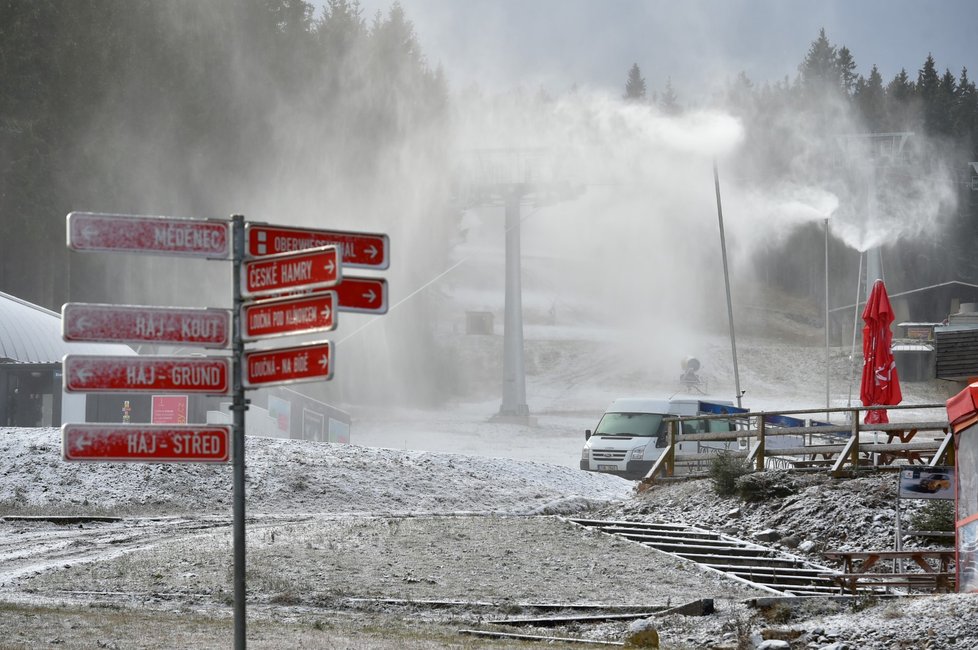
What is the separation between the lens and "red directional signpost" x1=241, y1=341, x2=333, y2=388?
7.35m

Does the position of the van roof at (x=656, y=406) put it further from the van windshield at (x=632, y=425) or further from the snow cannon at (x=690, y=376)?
the snow cannon at (x=690, y=376)

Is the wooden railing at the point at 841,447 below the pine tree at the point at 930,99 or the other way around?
below

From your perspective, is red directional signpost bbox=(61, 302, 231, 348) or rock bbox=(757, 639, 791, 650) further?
rock bbox=(757, 639, 791, 650)

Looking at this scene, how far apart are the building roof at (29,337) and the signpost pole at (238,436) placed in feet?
124

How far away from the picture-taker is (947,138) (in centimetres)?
14650

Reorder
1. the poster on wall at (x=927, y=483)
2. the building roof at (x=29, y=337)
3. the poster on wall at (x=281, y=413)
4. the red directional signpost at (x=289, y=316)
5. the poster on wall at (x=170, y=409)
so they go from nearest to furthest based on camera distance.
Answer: the red directional signpost at (x=289, y=316) < the poster on wall at (x=927, y=483) < the poster on wall at (x=170, y=409) < the poster on wall at (x=281, y=413) < the building roof at (x=29, y=337)

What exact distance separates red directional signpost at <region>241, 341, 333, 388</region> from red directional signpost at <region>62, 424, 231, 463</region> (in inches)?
14.6

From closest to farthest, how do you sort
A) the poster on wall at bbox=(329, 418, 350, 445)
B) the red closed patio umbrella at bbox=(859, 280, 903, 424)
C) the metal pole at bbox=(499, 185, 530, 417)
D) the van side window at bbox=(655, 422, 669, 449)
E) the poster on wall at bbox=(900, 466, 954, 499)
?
the poster on wall at bbox=(900, 466, 954, 499) < the red closed patio umbrella at bbox=(859, 280, 903, 424) < the van side window at bbox=(655, 422, 669, 449) < the poster on wall at bbox=(329, 418, 350, 445) < the metal pole at bbox=(499, 185, 530, 417)

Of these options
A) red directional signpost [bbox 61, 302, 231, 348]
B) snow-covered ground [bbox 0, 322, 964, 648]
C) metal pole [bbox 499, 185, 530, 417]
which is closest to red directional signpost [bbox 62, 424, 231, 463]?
red directional signpost [bbox 61, 302, 231, 348]

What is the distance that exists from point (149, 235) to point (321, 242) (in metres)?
1.02

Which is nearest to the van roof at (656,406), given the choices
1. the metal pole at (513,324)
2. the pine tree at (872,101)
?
the metal pole at (513,324)

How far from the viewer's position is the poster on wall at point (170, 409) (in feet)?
115

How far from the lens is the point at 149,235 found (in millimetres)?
7641

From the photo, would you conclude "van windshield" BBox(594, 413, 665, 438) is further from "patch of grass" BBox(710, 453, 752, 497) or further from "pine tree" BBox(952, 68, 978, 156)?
"pine tree" BBox(952, 68, 978, 156)
